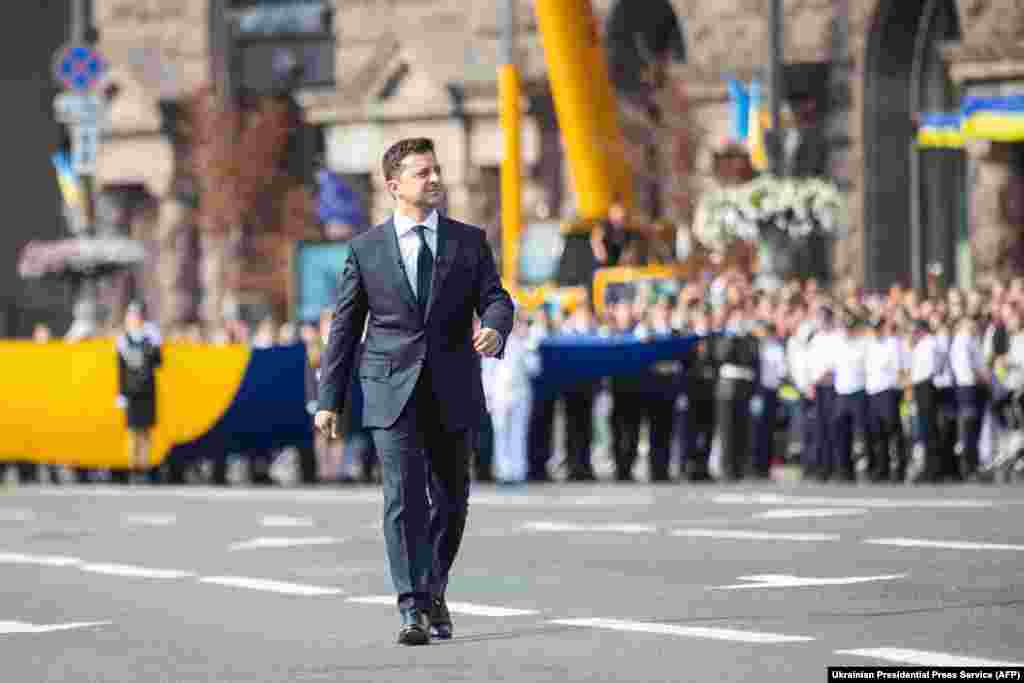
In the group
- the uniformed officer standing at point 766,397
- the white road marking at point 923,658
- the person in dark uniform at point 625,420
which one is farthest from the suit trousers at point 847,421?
the white road marking at point 923,658

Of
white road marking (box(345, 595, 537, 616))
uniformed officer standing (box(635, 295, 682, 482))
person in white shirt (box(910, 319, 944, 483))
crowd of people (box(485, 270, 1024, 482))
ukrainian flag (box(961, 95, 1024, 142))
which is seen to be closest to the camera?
white road marking (box(345, 595, 537, 616))

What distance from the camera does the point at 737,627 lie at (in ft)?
43.1

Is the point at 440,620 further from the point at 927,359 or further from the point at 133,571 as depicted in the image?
the point at 927,359

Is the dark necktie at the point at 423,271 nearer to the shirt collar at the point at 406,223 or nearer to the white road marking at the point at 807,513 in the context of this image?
the shirt collar at the point at 406,223

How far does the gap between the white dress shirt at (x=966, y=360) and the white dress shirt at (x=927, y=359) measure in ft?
0.55

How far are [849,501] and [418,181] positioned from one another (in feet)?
36.9

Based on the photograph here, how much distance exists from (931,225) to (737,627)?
94.3ft

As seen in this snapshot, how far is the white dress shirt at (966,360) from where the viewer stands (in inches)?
1121

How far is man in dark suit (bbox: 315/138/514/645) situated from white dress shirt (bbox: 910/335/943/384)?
15843 mm

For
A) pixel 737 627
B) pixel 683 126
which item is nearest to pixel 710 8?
pixel 683 126

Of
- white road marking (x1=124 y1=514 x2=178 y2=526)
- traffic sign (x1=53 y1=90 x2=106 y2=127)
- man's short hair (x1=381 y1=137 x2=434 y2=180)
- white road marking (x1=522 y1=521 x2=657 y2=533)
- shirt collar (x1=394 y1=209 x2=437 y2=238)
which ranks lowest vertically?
white road marking (x1=124 y1=514 x2=178 y2=526)

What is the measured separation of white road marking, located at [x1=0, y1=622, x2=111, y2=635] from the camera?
13.9 m

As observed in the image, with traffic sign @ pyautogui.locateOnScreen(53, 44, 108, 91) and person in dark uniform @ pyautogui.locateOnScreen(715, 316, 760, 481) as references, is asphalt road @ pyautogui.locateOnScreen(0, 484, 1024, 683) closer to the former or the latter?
person in dark uniform @ pyautogui.locateOnScreen(715, 316, 760, 481)

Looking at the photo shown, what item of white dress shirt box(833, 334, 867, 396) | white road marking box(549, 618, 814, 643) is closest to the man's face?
white road marking box(549, 618, 814, 643)
